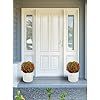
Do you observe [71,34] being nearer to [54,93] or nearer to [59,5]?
[59,5]

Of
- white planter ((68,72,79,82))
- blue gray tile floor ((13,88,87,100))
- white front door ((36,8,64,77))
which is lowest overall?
blue gray tile floor ((13,88,87,100))

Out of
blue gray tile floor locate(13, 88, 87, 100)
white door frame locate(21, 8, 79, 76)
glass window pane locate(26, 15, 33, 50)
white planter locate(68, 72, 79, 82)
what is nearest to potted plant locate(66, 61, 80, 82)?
white planter locate(68, 72, 79, 82)

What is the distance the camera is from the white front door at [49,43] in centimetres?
757

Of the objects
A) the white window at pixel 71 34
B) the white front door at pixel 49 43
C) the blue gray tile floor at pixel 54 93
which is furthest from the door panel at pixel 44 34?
the blue gray tile floor at pixel 54 93

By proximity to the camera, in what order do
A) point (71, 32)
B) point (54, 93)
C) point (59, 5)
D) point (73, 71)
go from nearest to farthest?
1. point (54, 93)
2. point (73, 71)
3. point (59, 5)
4. point (71, 32)

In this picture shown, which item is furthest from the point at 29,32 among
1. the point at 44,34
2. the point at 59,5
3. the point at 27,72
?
the point at 27,72

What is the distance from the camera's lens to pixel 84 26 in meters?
7.43

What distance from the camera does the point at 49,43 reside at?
7.62 m

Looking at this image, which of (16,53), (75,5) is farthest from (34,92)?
(75,5)

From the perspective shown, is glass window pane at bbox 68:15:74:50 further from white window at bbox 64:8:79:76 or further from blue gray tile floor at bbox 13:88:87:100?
blue gray tile floor at bbox 13:88:87:100

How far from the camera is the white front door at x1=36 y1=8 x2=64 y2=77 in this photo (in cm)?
757

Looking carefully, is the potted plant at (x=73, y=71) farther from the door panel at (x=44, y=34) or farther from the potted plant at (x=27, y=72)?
the door panel at (x=44, y=34)

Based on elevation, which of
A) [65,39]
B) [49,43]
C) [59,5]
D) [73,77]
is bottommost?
[73,77]
